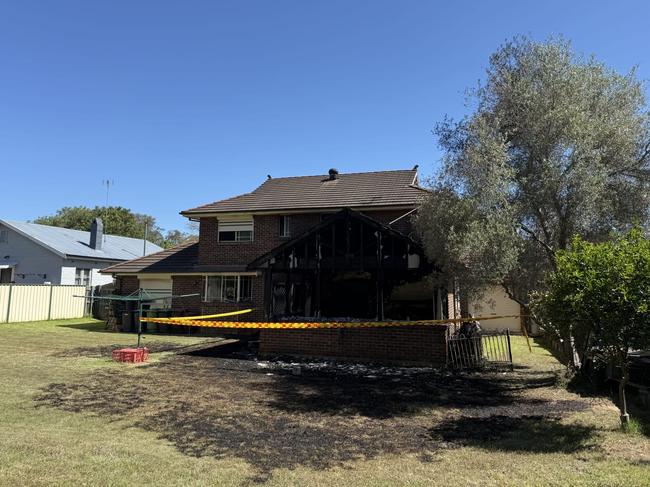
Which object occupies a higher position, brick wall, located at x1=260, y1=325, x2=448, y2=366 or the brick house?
the brick house

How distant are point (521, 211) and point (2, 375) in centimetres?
1205

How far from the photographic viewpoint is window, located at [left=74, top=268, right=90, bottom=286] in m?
31.5

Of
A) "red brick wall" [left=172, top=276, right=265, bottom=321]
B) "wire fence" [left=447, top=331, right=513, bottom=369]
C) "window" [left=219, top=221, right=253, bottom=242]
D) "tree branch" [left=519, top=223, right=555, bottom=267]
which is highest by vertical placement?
"window" [left=219, top=221, right=253, bottom=242]

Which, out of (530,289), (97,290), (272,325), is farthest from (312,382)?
(97,290)

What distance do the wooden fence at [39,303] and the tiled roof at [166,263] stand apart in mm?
3039

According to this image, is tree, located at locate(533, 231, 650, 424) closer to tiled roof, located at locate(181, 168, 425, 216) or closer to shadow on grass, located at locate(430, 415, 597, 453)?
shadow on grass, located at locate(430, 415, 597, 453)

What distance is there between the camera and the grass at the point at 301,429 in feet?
17.0

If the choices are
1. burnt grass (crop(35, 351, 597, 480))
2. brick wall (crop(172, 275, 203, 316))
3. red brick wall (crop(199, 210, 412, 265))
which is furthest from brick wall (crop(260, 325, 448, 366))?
brick wall (crop(172, 275, 203, 316))

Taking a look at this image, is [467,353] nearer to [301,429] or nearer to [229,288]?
[301,429]

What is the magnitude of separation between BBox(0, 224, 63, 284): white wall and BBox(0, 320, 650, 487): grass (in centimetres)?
2060

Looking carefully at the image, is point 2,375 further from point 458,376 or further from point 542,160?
point 542,160

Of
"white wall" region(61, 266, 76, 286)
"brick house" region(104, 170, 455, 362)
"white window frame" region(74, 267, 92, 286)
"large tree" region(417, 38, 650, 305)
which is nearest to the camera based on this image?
"large tree" region(417, 38, 650, 305)

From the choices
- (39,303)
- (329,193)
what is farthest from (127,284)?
(329,193)

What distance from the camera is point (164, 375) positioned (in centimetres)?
1107
